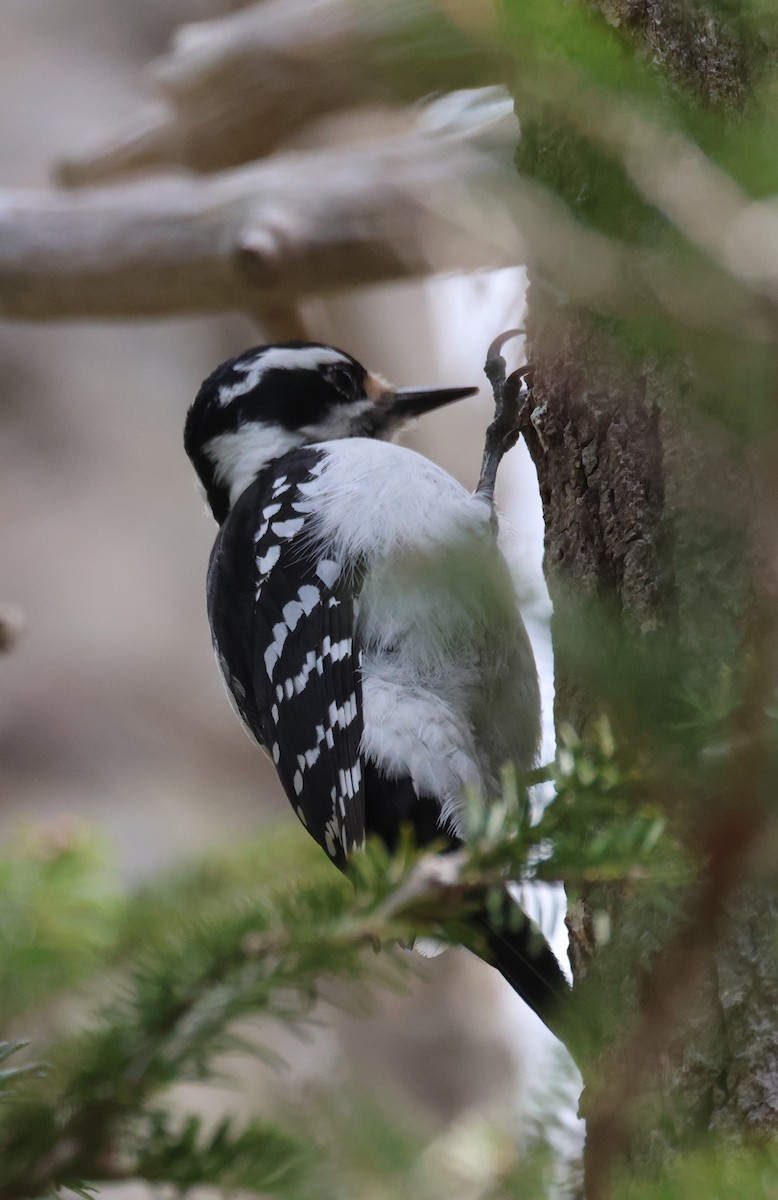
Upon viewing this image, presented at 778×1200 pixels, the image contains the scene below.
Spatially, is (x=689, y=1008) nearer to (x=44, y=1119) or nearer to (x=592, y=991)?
(x=592, y=991)

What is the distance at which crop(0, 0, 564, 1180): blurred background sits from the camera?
139 inches

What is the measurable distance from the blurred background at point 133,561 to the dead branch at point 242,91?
22cm

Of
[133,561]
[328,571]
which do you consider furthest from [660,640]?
[133,561]

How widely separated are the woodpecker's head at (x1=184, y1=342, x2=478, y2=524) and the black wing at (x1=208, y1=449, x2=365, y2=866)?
0.71 feet

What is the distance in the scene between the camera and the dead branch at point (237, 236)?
2770 millimetres

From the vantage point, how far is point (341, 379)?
8.05 feet

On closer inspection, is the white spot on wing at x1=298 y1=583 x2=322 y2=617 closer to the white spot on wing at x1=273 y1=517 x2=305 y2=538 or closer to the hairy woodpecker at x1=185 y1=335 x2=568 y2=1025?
the hairy woodpecker at x1=185 y1=335 x2=568 y2=1025

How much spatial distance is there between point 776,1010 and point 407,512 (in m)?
1.07

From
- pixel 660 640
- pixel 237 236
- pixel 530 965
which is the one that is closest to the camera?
pixel 660 640

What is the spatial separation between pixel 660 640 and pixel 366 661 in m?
0.97

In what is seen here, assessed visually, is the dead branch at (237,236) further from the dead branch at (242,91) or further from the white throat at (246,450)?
the white throat at (246,450)

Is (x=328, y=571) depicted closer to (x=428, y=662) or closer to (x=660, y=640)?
(x=428, y=662)

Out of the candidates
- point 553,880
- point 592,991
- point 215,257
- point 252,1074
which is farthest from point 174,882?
point 252,1074

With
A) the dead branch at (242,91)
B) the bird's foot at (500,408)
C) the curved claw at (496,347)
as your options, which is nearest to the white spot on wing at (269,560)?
the bird's foot at (500,408)
